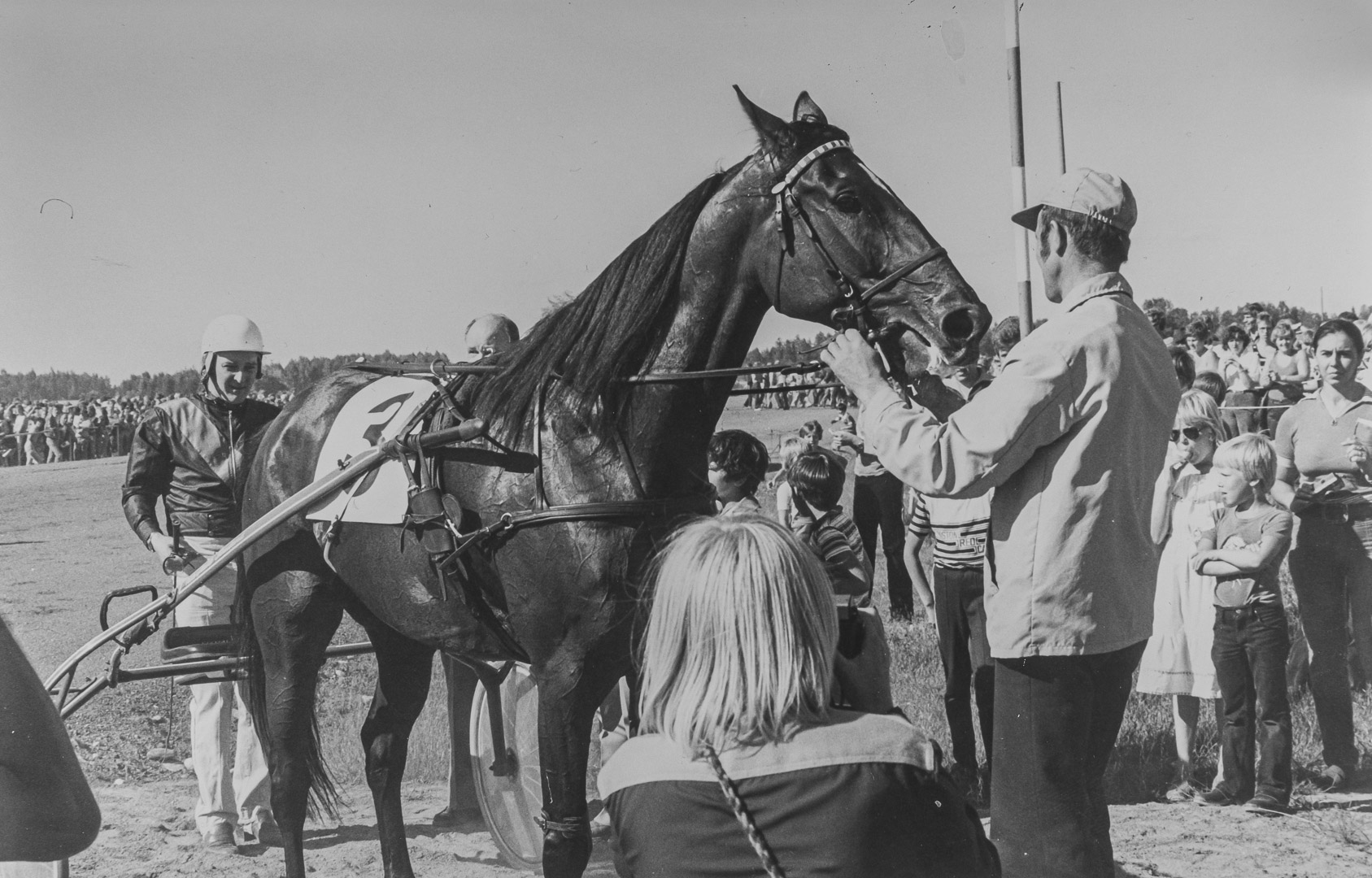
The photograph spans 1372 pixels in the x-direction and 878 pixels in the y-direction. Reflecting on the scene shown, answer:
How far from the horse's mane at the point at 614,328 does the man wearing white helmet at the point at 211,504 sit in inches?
84.7

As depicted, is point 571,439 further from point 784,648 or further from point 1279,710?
point 1279,710

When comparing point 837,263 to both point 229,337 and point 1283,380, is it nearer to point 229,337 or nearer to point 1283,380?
point 229,337

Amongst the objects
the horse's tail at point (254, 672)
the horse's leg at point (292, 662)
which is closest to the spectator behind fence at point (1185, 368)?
the horse's leg at point (292, 662)

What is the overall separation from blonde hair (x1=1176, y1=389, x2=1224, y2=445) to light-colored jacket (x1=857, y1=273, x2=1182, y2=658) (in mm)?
3221

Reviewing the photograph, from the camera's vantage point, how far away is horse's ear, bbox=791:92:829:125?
3.48 meters

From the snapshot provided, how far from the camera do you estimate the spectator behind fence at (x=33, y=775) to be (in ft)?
A: 3.72

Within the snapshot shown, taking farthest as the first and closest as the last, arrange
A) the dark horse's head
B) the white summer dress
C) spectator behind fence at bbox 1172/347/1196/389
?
spectator behind fence at bbox 1172/347/1196/389 < the white summer dress < the dark horse's head

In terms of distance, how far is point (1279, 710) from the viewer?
493 cm

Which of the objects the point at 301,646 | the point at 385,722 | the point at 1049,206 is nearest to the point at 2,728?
the point at 1049,206

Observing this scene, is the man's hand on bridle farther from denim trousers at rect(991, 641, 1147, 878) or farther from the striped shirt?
the striped shirt

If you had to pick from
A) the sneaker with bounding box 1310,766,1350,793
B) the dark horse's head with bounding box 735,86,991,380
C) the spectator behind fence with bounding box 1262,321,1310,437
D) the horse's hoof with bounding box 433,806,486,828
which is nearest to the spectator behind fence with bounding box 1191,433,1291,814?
the sneaker with bounding box 1310,766,1350,793

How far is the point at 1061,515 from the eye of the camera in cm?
249

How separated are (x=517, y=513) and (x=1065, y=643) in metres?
1.60

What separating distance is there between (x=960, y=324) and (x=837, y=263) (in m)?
0.41
